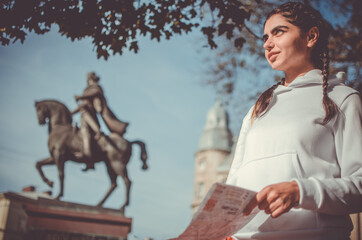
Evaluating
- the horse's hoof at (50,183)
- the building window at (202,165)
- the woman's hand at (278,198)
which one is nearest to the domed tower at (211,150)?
the building window at (202,165)

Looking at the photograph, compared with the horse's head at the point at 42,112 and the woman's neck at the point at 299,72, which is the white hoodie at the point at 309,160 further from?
the horse's head at the point at 42,112

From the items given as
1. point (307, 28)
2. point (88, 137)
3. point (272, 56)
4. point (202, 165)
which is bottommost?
point (272, 56)

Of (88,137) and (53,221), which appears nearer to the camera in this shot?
(53,221)

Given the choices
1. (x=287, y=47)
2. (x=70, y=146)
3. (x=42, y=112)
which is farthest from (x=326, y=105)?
(x=42, y=112)

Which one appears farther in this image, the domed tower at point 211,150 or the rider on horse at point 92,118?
the domed tower at point 211,150

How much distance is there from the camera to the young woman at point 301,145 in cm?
126

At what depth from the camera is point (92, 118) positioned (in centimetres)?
956

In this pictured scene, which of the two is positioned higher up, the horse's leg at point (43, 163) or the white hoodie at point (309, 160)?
the horse's leg at point (43, 163)

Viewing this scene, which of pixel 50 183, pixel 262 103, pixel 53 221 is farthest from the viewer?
pixel 50 183

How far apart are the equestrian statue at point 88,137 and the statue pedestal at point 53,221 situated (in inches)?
51.4

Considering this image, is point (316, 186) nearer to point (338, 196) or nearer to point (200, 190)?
point (338, 196)

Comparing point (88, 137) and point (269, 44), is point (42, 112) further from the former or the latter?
point (269, 44)

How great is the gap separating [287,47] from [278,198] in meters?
0.69

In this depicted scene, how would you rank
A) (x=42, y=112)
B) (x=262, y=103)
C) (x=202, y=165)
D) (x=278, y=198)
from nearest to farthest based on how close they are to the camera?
(x=278, y=198) → (x=262, y=103) → (x=42, y=112) → (x=202, y=165)
